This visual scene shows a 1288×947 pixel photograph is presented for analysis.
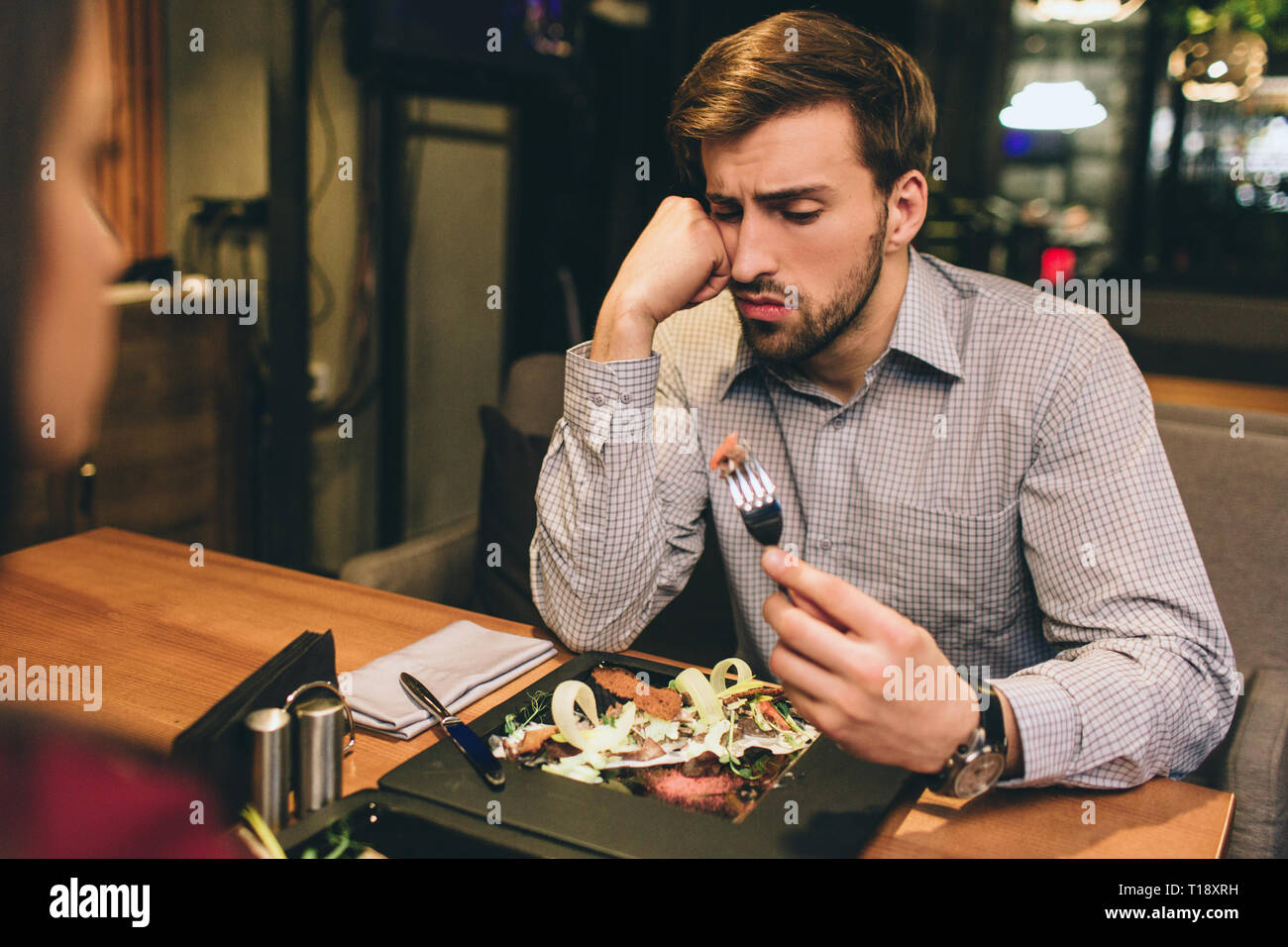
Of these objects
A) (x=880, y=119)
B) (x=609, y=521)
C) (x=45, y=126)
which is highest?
(x=880, y=119)

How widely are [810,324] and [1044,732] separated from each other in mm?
641

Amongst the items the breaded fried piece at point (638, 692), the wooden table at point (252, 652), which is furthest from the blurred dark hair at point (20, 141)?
the breaded fried piece at point (638, 692)

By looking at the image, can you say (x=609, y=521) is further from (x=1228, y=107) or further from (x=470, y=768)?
(x=1228, y=107)

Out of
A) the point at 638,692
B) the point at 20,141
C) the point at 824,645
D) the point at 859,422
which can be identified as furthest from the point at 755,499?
the point at 20,141

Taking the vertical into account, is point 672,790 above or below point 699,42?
below

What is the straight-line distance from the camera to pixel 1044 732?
928 millimetres

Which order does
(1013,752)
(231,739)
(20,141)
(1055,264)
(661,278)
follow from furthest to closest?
(1055,264) → (661,278) → (1013,752) → (231,739) → (20,141)

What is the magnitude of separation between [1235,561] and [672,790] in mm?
1097

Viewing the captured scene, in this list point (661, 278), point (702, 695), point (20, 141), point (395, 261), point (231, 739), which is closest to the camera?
point (20, 141)

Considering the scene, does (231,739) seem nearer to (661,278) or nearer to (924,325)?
(661,278)

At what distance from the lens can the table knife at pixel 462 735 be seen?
35.5 inches
